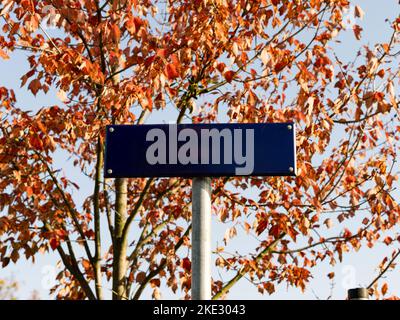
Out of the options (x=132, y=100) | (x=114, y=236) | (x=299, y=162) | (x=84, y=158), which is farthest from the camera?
(x=84, y=158)

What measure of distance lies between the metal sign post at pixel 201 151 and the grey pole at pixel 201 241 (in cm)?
1

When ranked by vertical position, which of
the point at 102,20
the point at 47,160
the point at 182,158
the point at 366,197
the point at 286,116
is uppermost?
the point at 102,20

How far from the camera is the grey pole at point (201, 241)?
276 centimetres

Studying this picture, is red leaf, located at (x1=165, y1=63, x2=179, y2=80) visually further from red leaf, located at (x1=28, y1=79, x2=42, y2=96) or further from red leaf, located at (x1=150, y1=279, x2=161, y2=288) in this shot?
red leaf, located at (x1=150, y1=279, x2=161, y2=288)

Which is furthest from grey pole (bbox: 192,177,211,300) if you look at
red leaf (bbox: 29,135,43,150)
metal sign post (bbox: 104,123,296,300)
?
red leaf (bbox: 29,135,43,150)

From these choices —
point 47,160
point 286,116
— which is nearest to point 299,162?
point 286,116

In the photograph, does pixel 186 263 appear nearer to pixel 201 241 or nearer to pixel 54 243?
pixel 54 243

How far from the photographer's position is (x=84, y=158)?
899cm

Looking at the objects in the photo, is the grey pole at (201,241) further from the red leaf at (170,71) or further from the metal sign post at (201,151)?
the red leaf at (170,71)

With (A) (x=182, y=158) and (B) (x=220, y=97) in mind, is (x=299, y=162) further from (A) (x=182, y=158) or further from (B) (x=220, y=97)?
(A) (x=182, y=158)

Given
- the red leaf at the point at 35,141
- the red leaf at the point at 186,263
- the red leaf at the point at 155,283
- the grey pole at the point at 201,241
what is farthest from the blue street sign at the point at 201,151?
the red leaf at the point at 155,283

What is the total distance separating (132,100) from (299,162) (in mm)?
2034

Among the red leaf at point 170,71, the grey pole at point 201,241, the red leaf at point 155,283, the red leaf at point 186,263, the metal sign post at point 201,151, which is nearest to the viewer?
the grey pole at point 201,241

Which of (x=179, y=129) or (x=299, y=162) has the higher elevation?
(x=299, y=162)
